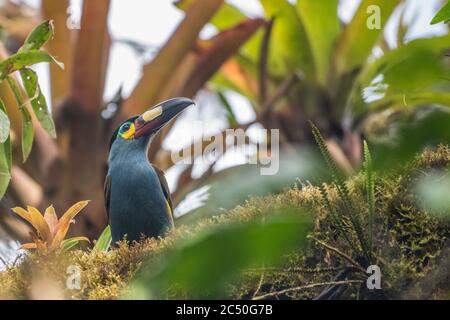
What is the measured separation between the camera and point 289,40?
4523mm

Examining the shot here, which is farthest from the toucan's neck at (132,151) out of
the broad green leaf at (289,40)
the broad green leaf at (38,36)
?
the broad green leaf at (289,40)

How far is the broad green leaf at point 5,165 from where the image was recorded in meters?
2.00

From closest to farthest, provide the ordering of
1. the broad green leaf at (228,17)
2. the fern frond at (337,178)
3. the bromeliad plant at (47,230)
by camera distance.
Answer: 1. the fern frond at (337,178)
2. the bromeliad plant at (47,230)
3. the broad green leaf at (228,17)

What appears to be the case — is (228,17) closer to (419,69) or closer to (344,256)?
(344,256)

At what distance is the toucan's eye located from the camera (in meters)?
2.97

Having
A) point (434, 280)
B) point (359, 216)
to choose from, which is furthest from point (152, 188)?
point (434, 280)

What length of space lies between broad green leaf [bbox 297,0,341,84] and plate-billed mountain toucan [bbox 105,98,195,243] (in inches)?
73.4

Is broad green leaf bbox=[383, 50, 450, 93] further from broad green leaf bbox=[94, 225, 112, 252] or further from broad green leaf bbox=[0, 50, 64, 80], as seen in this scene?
broad green leaf bbox=[94, 225, 112, 252]

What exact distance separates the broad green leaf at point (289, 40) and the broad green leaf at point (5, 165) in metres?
2.57

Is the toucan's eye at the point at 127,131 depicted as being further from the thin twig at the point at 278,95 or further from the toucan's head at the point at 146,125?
the thin twig at the point at 278,95

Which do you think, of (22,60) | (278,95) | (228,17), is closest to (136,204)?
(22,60)

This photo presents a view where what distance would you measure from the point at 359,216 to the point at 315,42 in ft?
9.57

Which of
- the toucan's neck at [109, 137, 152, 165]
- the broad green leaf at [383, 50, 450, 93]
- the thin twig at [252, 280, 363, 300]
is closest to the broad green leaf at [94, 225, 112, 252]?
the toucan's neck at [109, 137, 152, 165]
